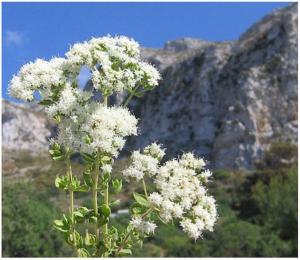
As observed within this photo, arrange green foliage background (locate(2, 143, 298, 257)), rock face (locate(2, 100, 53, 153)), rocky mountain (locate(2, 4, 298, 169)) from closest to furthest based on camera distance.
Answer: green foliage background (locate(2, 143, 298, 257)), rocky mountain (locate(2, 4, 298, 169)), rock face (locate(2, 100, 53, 153))

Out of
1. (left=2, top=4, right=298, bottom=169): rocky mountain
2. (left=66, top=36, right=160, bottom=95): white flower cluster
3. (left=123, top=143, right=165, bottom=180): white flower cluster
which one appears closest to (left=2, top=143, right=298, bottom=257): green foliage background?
(left=2, top=4, right=298, bottom=169): rocky mountain

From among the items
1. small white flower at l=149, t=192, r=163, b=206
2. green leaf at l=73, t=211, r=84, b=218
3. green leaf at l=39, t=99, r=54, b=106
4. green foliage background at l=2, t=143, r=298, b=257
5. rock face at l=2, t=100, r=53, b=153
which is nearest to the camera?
small white flower at l=149, t=192, r=163, b=206

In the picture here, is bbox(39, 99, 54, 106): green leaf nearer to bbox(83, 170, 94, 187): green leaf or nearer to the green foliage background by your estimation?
bbox(83, 170, 94, 187): green leaf

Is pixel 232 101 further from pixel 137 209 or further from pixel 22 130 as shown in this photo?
pixel 137 209

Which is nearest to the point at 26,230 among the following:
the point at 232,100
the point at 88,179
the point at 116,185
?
the point at 116,185

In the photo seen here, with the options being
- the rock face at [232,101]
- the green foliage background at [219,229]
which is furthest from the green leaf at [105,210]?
the rock face at [232,101]

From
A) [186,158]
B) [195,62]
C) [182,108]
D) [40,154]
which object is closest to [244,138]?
[182,108]

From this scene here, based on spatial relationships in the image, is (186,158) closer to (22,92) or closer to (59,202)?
(22,92)
